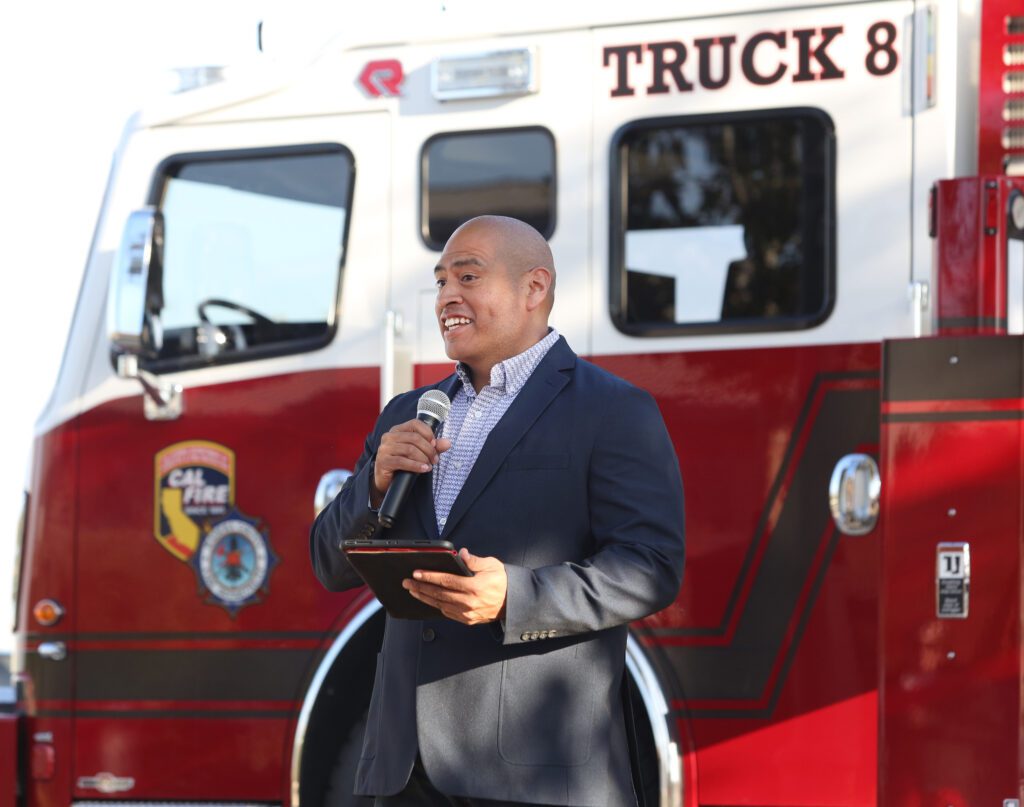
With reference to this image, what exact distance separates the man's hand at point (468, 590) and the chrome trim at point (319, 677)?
6.57 ft

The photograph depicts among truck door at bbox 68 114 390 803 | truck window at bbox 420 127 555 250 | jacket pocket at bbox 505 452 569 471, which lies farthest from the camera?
truck door at bbox 68 114 390 803

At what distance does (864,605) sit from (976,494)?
67cm

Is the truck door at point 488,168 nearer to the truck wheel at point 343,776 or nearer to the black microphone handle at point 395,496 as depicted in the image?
the truck wheel at point 343,776

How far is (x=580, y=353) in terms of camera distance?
13.8 ft

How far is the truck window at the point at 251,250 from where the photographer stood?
4500mm

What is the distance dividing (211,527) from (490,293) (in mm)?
2124

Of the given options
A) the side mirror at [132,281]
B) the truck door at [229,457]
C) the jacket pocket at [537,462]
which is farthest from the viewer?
the truck door at [229,457]

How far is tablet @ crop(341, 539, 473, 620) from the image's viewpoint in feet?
7.16

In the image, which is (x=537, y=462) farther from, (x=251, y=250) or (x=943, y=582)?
(x=251, y=250)

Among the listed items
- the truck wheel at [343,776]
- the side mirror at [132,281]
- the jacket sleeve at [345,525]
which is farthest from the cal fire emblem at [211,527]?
the jacket sleeve at [345,525]

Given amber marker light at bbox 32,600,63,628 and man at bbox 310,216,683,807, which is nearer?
man at bbox 310,216,683,807

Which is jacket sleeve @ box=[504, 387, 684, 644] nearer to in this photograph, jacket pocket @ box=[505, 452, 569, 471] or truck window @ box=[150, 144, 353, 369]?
jacket pocket @ box=[505, 452, 569, 471]

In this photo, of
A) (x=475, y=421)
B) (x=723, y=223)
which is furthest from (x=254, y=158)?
(x=475, y=421)

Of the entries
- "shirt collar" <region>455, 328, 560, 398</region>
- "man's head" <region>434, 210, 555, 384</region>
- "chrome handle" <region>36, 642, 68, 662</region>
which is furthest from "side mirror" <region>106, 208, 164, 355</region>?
"shirt collar" <region>455, 328, 560, 398</region>
